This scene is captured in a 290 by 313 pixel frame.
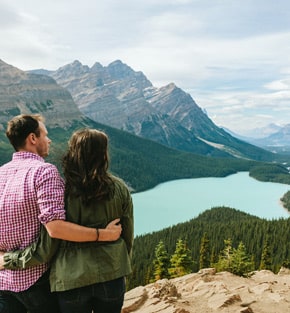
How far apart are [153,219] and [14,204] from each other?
124 m

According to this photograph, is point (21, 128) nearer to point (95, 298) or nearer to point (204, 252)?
point (95, 298)

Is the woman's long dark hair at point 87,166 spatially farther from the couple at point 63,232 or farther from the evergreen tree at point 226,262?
the evergreen tree at point 226,262

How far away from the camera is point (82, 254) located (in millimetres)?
4770

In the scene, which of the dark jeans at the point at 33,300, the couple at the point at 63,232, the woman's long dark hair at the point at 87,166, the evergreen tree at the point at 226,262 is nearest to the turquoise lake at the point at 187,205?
the evergreen tree at the point at 226,262

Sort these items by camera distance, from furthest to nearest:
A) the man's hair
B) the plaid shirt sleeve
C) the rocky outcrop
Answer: the rocky outcrop
the man's hair
the plaid shirt sleeve

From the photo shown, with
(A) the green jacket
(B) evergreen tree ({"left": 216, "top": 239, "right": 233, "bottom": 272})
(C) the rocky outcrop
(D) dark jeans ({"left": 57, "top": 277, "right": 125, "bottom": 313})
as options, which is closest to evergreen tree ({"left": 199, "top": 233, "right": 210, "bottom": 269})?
(B) evergreen tree ({"left": 216, "top": 239, "right": 233, "bottom": 272})

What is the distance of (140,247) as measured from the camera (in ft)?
253

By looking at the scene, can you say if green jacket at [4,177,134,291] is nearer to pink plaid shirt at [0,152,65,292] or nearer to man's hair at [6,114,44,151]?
pink plaid shirt at [0,152,65,292]

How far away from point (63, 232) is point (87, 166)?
33.8 inches

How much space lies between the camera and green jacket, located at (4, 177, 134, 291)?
15.3ft

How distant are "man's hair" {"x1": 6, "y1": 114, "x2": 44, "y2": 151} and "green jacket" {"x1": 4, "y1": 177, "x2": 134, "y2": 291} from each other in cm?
105

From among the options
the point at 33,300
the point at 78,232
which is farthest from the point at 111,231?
the point at 33,300

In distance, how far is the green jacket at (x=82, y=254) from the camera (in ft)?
15.3

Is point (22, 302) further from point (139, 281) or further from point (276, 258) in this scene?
point (276, 258)
